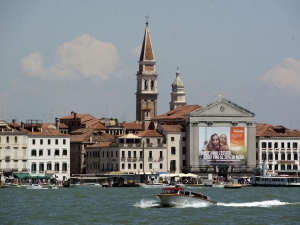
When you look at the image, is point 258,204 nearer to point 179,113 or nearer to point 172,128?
point 172,128

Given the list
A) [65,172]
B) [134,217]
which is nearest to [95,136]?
[65,172]

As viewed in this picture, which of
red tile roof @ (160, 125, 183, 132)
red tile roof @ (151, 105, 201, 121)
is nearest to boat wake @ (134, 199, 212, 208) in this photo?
red tile roof @ (160, 125, 183, 132)

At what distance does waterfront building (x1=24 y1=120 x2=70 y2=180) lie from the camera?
139000mm

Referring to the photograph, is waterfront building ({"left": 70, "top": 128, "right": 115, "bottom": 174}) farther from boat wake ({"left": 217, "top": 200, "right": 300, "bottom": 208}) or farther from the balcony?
boat wake ({"left": 217, "top": 200, "right": 300, "bottom": 208})

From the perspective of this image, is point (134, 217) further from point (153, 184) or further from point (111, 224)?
point (153, 184)

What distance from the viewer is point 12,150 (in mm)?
137375

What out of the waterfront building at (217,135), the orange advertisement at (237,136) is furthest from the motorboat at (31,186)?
the orange advertisement at (237,136)

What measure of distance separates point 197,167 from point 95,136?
14883 millimetres

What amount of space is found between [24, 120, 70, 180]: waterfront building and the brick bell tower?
137 ft

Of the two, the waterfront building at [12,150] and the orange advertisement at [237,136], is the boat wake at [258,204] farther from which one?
the orange advertisement at [237,136]

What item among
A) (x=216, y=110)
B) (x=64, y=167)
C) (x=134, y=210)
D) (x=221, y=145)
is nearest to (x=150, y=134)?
(x=216, y=110)

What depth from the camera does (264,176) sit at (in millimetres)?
140125

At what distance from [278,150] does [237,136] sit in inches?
243

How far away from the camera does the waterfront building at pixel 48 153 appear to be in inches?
5472
